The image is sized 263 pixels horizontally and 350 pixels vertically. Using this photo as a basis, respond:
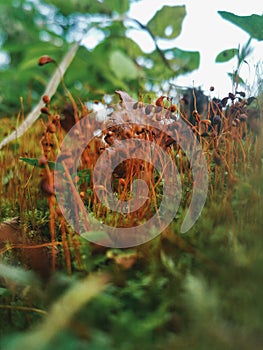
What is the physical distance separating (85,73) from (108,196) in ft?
6.73

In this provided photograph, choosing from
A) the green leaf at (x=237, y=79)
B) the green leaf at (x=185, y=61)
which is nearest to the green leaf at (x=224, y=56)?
the green leaf at (x=237, y=79)

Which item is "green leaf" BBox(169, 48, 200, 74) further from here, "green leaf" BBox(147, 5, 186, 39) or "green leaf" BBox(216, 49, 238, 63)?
"green leaf" BBox(216, 49, 238, 63)

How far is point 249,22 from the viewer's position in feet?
4.16

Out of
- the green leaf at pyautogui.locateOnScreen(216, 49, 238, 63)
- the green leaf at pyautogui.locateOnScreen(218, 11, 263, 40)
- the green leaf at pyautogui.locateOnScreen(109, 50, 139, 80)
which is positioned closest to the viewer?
the green leaf at pyautogui.locateOnScreen(218, 11, 263, 40)

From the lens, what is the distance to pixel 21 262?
873 millimetres

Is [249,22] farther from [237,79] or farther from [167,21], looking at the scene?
[167,21]

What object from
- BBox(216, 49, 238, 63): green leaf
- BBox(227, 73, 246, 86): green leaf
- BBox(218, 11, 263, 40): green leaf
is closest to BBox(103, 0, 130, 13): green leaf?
BBox(216, 49, 238, 63): green leaf

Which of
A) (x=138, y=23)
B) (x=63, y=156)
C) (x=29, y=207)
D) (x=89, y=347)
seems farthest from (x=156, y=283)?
(x=138, y=23)

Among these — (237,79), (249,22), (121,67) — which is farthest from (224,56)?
(121,67)

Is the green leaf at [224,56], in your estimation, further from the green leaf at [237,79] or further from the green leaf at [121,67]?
the green leaf at [121,67]

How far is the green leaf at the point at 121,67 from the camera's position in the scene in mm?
2119

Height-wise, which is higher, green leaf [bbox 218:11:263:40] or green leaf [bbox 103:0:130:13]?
green leaf [bbox 103:0:130:13]

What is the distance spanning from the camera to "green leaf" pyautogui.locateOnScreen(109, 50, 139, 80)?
2.12 metres

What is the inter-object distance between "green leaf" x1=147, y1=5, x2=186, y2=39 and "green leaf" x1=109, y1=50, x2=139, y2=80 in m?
0.24
